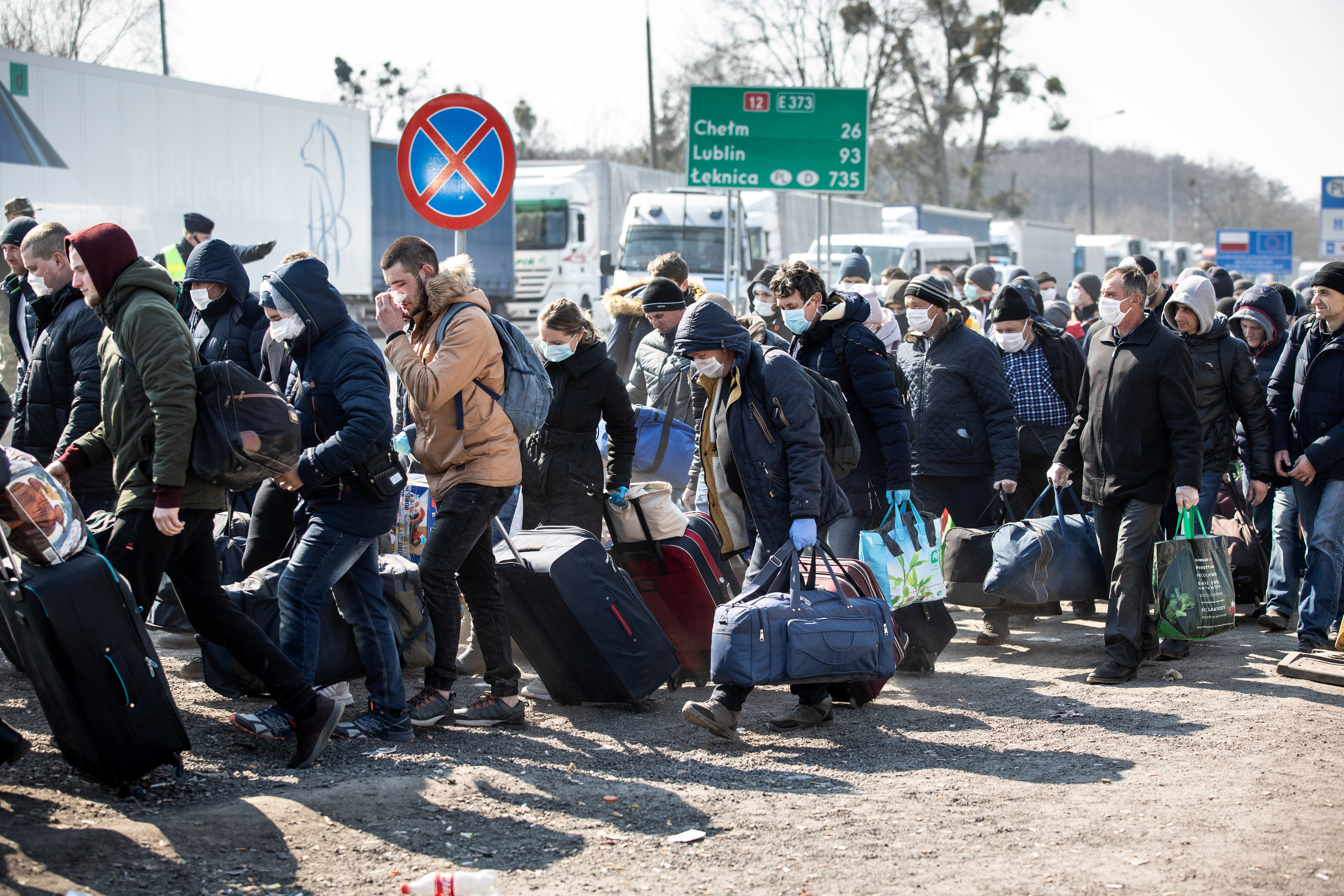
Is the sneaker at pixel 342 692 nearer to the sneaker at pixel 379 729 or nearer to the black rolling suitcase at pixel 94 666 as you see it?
the sneaker at pixel 379 729

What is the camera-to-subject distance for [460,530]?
16.8ft

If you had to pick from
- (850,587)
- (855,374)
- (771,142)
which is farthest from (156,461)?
(771,142)

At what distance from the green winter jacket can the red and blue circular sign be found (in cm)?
269

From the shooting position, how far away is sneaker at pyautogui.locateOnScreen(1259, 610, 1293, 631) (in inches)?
300

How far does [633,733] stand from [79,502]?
285 centimetres

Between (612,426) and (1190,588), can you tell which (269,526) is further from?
(1190,588)

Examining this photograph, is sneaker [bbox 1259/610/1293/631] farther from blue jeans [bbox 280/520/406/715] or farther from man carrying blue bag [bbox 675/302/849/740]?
blue jeans [bbox 280/520/406/715]

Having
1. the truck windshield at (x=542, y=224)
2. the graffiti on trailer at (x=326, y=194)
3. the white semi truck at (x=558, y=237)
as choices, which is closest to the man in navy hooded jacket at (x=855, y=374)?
the graffiti on trailer at (x=326, y=194)

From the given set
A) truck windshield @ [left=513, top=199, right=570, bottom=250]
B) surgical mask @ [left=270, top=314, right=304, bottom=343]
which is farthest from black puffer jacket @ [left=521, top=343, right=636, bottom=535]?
truck windshield @ [left=513, top=199, right=570, bottom=250]

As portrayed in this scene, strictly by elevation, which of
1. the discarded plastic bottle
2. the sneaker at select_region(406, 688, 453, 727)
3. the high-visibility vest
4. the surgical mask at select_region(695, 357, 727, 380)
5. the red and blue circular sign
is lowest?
the discarded plastic bottle

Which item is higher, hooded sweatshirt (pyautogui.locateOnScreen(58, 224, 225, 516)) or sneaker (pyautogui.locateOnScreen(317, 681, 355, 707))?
hooded sweatshirt (pyautogui.locateOnScreen(58, 224, 225, 516))

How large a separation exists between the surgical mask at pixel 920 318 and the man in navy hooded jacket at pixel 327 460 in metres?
3.24

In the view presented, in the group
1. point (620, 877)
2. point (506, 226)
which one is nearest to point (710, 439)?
point (620, 877)

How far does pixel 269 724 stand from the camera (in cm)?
499
